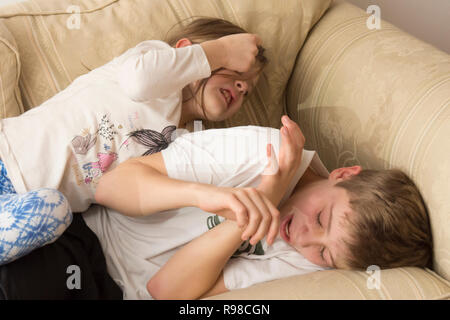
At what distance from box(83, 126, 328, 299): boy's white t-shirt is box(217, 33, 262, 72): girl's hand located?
26 cm

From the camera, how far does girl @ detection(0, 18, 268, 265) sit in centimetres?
102

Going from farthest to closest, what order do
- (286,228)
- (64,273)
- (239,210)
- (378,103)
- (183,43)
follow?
1. (183,43)
2. (378,103)
3. (286,228)
4. (64,273)
5. (239,210)

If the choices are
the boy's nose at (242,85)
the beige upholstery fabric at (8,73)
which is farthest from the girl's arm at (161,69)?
the beige upholstery fabric at (8,73)

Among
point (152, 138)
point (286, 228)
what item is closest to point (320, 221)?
point (286, 228)

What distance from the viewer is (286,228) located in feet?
3.30

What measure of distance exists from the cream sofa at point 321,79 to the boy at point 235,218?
57mm

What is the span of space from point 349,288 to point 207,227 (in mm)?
310

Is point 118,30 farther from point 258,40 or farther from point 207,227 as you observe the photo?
point 207,227

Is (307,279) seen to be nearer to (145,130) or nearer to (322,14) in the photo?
(145,130)

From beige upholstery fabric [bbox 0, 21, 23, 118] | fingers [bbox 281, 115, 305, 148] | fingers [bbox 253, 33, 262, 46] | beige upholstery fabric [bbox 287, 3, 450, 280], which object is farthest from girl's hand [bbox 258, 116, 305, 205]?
beige upholstery fabric [bbox 0, 21, 23, 118]

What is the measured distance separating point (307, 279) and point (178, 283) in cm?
25

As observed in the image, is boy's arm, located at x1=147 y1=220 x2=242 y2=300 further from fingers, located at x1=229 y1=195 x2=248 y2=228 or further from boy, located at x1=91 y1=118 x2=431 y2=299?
fingers, located at x1=229 y1=195 x2=248 y2=228

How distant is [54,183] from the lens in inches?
40.9

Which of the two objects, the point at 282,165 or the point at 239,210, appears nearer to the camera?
the point at 239,210
